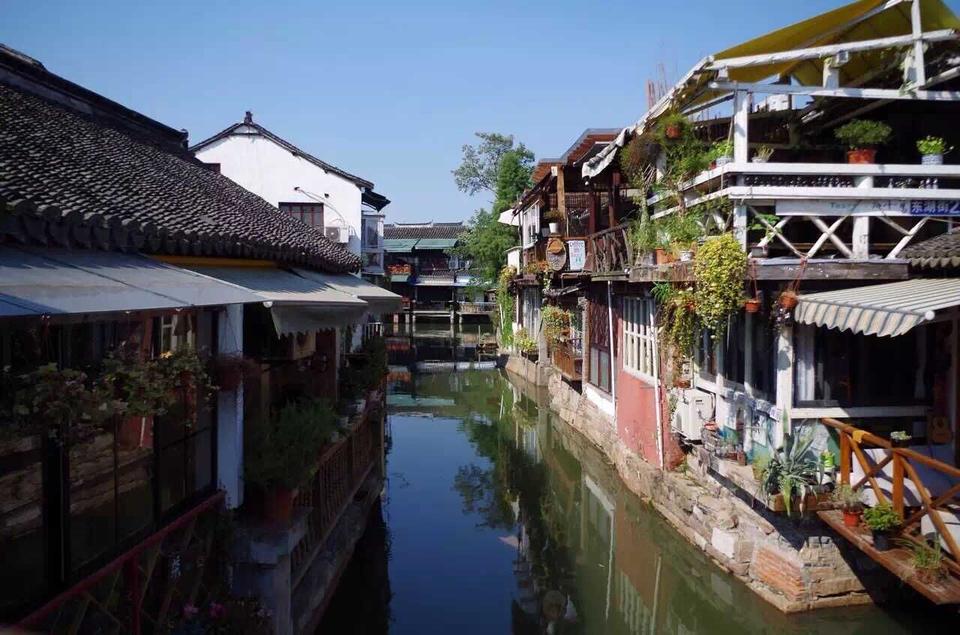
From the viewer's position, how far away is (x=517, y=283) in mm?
27875

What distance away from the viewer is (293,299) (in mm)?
6211

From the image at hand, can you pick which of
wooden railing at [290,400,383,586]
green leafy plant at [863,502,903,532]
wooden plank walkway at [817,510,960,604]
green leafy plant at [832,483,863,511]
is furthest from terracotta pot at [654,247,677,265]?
wooden railing at [290,400,383,586]

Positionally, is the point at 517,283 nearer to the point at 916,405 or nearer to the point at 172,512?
the point at 916,405

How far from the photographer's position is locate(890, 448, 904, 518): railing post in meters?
6.67

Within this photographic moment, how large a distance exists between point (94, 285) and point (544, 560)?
845 centimetres

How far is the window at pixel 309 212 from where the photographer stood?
2875 cm

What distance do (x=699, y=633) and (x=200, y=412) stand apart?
6.35 metres

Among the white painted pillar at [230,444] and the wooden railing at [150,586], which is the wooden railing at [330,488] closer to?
the white painted pillar at [230,444]

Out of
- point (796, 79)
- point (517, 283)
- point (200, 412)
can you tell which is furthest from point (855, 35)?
point (517, 283)

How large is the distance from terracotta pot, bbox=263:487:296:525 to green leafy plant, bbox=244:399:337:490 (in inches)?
2.1

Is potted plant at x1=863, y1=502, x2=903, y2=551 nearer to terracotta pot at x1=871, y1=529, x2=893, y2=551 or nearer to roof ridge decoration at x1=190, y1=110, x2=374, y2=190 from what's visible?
terracotta pot at x1=871, y1=529, x2=893, y2=551

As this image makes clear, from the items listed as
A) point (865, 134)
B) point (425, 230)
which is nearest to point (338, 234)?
point (865, 134)

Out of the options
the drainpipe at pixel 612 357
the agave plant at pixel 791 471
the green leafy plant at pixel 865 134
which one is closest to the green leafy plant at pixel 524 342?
the drainpipe at pixel 612 357

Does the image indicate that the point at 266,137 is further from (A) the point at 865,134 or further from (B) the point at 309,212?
(A) the point at 865,134
